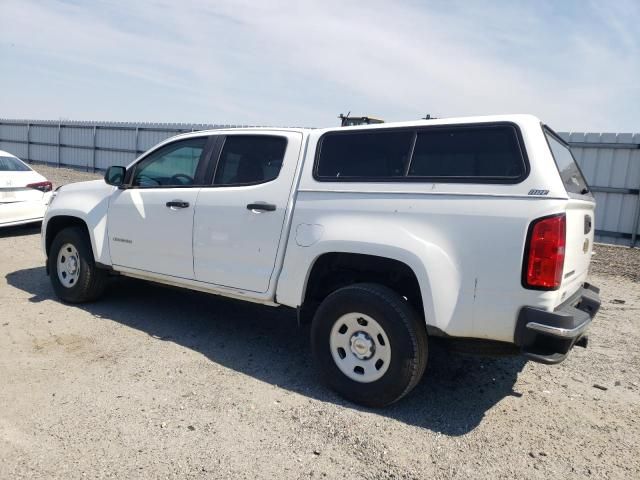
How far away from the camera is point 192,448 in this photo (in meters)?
2.90

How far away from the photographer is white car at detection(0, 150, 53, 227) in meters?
8.39

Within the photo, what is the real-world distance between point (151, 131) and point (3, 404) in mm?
18800

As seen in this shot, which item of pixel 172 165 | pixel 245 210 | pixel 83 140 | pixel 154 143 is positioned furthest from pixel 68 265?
pixel 83 140

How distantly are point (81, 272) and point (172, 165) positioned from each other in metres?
1.54

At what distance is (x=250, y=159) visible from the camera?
429 centimetres

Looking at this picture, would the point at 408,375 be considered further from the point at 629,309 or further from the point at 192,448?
the point at 629,309

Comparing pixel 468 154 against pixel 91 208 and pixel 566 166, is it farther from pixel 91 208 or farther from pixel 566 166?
pixel 91 208

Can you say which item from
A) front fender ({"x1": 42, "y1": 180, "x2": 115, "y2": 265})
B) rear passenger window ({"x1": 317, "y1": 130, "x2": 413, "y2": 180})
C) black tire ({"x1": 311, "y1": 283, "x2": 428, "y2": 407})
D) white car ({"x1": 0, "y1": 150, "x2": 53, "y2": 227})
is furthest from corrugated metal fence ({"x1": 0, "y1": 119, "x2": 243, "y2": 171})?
black tire ({"x1": 311, "y1": 283, "x2": 428, "y2": 407})

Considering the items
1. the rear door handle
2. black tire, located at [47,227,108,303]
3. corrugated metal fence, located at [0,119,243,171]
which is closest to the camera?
the rear door handle

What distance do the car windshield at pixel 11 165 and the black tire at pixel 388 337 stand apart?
7.55 metres

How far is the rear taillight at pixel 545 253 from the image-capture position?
9.38 ft

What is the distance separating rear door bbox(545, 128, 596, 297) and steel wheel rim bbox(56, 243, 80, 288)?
4589 mm

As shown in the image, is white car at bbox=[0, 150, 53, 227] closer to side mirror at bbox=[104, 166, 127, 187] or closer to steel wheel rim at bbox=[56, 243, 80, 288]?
steel wheel rim at bbox=[56, 243, 80, 288]

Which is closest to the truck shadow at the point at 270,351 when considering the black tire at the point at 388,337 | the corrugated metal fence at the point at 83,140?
the black tire at the point at 388,337
